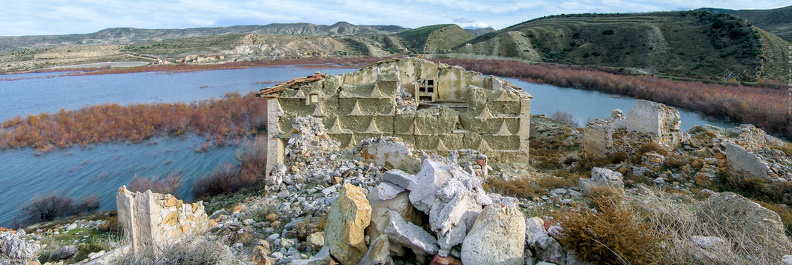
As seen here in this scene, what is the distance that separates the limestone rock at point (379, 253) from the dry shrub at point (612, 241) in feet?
5.72

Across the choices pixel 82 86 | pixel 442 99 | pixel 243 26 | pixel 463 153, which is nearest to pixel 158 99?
pixel 82 86

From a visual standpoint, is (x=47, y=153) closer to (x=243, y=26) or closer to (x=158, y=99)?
(x=158, y=99)

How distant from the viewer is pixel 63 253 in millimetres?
5367

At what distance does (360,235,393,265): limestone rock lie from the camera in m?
3.72

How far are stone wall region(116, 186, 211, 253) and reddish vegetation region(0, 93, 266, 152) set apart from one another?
16.1m

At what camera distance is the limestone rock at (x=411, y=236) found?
380cm

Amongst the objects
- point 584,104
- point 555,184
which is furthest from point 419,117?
point 584,104

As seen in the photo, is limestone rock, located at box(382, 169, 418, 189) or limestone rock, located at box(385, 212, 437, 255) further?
limestone rock, located at box(382, 169, 418, 189)

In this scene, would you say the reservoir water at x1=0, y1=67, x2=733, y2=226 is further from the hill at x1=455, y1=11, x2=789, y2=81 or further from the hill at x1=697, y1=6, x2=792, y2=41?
the hill at x1=697, y1=6, x2=792, y2=41

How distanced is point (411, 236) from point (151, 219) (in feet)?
11.5

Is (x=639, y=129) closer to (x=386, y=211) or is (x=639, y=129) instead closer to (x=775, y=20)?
(x=386, y=211)

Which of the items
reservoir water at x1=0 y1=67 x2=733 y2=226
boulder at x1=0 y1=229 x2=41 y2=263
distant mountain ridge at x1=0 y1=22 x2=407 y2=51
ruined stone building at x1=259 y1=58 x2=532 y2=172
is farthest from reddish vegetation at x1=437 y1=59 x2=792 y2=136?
distant mountain ridge at x1=0 y1=22 x2=407 y2=51

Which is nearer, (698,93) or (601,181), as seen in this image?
(601,181)

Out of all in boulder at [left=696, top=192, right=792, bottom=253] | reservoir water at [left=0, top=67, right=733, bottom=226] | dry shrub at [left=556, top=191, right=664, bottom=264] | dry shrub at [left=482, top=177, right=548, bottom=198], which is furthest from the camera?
reservoir water at [left=0, top=67, right=733, bottom=226]
